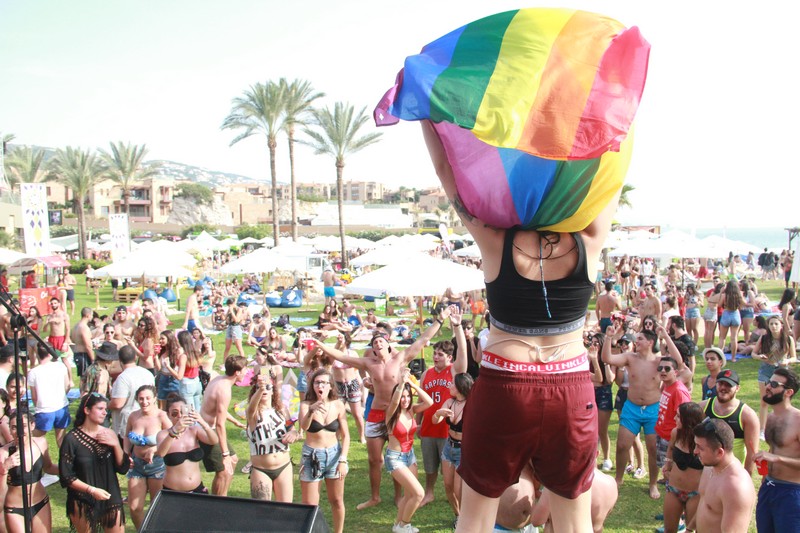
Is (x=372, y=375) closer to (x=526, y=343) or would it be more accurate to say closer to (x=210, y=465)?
(x=210, y=465)

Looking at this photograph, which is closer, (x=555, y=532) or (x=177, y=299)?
(x=555, y=532)

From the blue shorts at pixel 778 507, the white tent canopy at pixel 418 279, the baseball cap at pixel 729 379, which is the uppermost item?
the white tent canopy at pixel 418 279

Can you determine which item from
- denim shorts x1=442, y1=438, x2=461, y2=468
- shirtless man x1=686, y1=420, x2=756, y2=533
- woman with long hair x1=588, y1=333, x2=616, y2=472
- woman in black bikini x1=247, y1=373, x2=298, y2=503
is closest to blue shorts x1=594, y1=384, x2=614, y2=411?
woman with long hair x1=588, y1=333, x2=616, y2=472

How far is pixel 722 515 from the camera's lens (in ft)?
13.5

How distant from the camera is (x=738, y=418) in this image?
5.16 metres

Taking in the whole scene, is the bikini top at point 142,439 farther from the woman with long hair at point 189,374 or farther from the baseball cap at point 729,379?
the baseball cap at point 729,379

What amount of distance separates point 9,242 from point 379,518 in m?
35.3

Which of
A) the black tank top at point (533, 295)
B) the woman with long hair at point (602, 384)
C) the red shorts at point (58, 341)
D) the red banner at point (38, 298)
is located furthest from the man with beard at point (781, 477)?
the red banner at point (38, 298)

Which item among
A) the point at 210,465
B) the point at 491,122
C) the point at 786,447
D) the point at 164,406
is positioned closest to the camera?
the point at 491,122

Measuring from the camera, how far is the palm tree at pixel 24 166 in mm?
43594

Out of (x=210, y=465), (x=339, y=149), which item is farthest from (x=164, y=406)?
(x=339, y=149)

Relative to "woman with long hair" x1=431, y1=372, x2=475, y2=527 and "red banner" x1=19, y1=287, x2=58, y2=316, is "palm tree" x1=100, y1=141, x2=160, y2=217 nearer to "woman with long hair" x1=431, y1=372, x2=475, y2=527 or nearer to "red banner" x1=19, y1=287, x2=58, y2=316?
"red banner" x1=19, y1=287, x2=58, y2=316

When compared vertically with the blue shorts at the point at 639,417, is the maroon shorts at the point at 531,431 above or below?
above

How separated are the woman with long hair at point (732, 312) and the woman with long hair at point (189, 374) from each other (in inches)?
395
